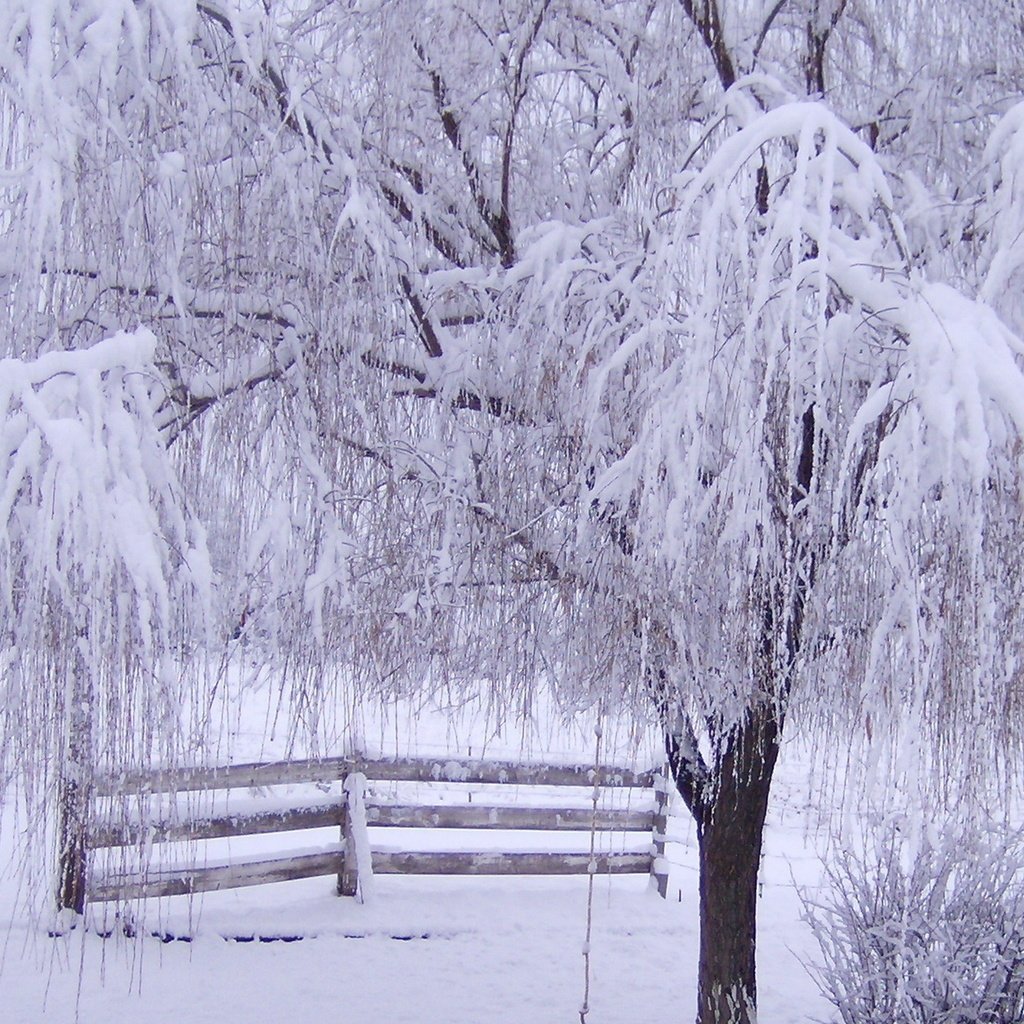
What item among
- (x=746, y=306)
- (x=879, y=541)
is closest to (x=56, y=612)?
(x=746, y=306)

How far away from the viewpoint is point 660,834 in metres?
8.88

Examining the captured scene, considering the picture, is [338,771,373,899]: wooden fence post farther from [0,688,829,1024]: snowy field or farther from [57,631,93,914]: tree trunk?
[57,631,93,914]: tree trunk

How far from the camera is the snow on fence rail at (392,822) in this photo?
23.4 feet

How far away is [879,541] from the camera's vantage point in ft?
11.0

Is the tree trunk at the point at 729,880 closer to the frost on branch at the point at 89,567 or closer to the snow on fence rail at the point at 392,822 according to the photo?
the snow on fence rail at the point at 392,822

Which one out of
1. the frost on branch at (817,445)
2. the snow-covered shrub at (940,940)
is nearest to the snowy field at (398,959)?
the snow-covered shrub at (940,940)

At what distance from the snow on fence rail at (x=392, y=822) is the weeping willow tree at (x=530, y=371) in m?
2.58

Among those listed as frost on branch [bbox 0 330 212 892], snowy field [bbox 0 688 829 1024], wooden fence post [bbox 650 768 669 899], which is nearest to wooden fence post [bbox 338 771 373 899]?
snowy field [bbox 0 688 829 1024]

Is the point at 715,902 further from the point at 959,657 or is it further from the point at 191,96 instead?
the point at 191,96

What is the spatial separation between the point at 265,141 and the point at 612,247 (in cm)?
133

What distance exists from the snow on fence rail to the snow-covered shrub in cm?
227

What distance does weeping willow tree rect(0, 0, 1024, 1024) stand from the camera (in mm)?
3037

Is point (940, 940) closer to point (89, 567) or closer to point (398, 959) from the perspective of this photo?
point (89, 567)

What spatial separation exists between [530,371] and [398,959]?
4591mm
